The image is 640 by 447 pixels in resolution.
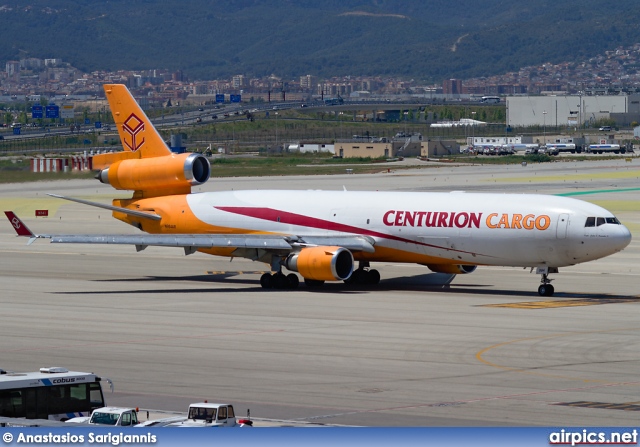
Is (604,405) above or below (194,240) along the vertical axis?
below

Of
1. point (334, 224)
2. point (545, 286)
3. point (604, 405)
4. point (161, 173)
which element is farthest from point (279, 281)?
point (604, 405)

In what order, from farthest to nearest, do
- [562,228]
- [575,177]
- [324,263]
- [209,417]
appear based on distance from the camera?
[575,177] → [324,263] → [562,228] → [209,417]

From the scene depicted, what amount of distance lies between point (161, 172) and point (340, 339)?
22.1 m

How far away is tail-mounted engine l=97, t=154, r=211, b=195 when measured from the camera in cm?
5906

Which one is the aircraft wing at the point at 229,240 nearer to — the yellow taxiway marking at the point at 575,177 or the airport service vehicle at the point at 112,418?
the airport service vehicle at the point at 112,418

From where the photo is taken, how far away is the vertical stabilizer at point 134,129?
6000 cm

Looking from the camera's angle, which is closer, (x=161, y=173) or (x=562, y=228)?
(x=562, y=228)

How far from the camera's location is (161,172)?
194 ft

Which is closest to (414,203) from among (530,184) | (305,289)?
(305,289)

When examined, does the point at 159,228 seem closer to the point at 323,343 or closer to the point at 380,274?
the point at 380,274

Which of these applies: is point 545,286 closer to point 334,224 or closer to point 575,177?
point 334,224

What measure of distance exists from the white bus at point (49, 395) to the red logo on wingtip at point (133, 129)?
37.3 m

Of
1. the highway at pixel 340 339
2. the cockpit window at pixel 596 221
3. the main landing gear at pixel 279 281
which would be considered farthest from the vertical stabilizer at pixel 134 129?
the cockpit window at pixel 596 221

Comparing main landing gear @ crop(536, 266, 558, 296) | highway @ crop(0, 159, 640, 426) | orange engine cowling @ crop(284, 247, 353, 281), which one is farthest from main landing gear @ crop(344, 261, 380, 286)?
main landing gear @ crop(536, 266, 558, 296)
